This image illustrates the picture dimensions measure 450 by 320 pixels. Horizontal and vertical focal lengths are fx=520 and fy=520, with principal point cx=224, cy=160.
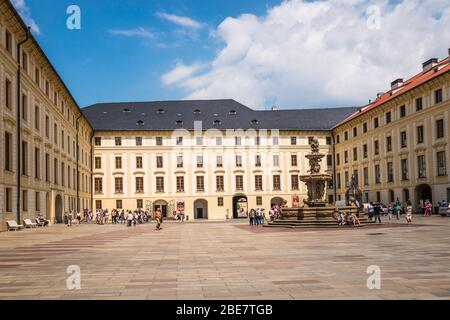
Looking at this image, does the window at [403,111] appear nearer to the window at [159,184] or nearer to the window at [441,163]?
the window at [441,163]

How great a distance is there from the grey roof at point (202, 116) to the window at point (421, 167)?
83.1ft

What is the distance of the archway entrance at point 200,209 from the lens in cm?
7475

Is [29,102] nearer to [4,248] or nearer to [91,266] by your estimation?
[4,248]

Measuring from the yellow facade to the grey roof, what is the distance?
1580 centimetres

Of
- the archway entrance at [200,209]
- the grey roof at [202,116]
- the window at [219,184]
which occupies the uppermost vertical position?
the grey roof at [202,116]

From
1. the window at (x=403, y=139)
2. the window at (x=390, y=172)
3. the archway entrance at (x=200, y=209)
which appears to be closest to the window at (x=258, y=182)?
the archway entrance at (x=200, y=209)

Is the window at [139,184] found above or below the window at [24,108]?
below

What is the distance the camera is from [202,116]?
75.8m

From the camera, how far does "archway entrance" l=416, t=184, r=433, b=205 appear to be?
50.3 metres

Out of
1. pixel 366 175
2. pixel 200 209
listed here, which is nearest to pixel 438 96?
pixel 366 175

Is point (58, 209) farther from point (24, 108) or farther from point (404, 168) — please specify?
point (404, 168)

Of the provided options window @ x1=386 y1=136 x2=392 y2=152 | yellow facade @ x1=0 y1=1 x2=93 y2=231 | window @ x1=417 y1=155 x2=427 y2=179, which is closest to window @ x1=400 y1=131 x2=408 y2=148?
window @ x1=386 y1=136 x2=392 y2=152

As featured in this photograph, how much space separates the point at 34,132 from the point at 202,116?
39.1m
